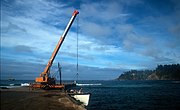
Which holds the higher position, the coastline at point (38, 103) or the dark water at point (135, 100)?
the coastline at point (38, 103)

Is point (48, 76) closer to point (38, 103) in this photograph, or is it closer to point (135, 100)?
point (135, 100)

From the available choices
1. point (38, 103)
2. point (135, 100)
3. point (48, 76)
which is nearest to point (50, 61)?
point (48, 76)

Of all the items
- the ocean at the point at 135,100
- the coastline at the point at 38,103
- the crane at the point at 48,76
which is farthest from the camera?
the crane at the point at 48,76

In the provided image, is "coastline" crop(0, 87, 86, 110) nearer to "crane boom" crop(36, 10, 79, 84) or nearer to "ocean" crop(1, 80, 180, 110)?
"ocean" crop(1, 80, 180, 110)

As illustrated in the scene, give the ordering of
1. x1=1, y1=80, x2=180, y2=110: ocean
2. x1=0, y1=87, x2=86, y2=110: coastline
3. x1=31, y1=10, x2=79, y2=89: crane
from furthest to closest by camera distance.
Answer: x1=31, y1=10, x2=79, y2=89: crane → x1=1, y1=80, x2=180, y2=110: ocean → x1=0, y1=87, x2=86, y2=110: coastline

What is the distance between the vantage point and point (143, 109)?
3647 centimetres

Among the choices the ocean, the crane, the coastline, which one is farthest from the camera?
the crane

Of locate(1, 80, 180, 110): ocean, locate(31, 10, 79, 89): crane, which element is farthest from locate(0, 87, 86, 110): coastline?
locate(31, 10, 79, 89): crane

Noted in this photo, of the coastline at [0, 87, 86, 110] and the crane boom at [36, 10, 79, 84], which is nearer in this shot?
the coastline at [0, 87, 86, 110]

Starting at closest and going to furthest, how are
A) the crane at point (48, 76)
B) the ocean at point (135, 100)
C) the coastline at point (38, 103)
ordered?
1. the coastline at point (38, 103)
2. the ocean at point (135, 100)
3. the crane at point (48, 76)

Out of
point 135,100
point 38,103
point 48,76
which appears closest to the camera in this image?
→ point 38,103

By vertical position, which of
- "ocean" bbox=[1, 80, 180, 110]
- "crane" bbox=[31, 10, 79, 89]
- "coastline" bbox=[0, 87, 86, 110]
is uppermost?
"crane" bbox=[31, 10, 79, 89]

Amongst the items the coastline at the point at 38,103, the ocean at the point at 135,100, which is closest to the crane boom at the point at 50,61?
the ocean at the point at 135,100

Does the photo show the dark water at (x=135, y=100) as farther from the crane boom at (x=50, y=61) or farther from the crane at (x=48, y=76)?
the crane boom at (x=50, y=61)
